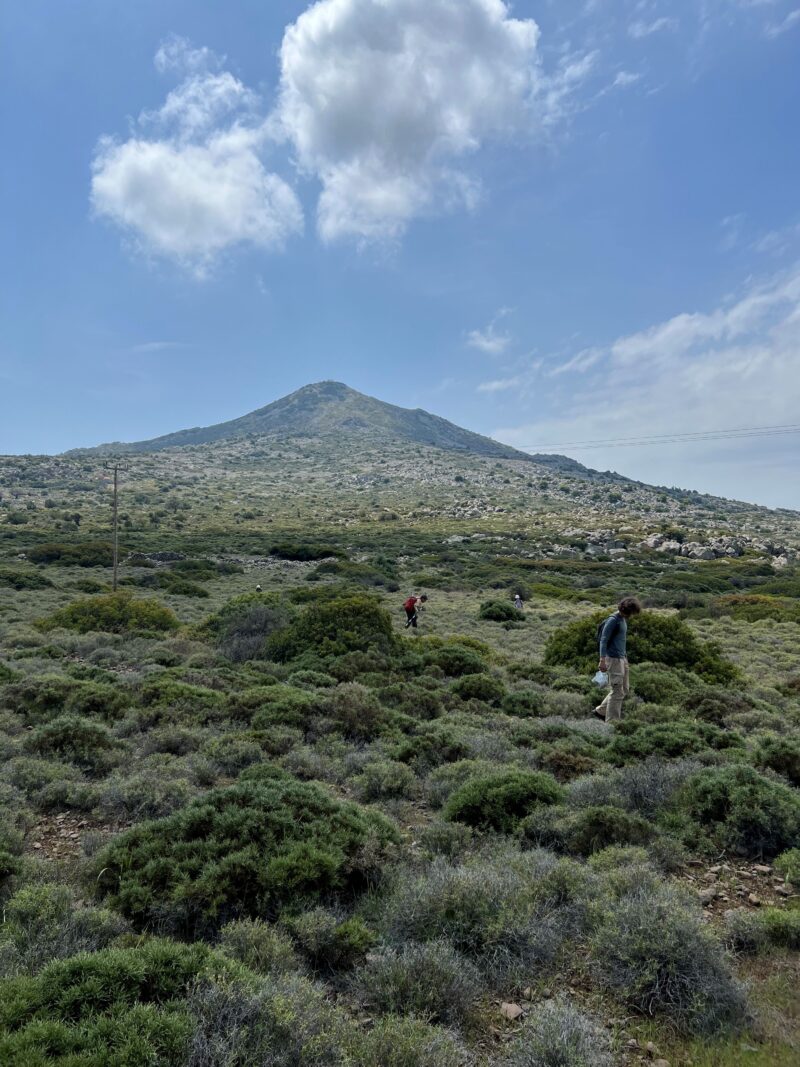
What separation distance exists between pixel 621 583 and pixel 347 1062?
127 ft

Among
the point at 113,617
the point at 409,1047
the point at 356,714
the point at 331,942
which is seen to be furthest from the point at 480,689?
the point at 113,617

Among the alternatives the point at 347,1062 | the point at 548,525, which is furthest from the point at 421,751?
the point at 548,525

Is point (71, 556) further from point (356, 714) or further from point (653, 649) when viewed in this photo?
point (653, 649)

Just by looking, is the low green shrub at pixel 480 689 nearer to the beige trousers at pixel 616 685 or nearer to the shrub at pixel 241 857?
the beige trousers at pixel 616 685

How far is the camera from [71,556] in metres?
38.5

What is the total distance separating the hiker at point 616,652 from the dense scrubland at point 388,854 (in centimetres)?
35

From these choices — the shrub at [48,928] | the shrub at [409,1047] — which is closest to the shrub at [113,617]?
the shrub at [48,928]

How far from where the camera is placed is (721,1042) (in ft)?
10.1

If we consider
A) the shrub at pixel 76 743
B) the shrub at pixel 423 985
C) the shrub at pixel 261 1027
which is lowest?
the shrub at pixel 76 743

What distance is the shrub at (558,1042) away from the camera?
2.82 m

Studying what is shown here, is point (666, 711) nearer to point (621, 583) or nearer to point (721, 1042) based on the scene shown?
point (721, 1042)

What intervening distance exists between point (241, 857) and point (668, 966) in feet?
9.33

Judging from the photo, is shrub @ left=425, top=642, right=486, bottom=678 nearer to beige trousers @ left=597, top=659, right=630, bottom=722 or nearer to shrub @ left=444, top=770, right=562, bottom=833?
beige trousers @ left=597, top=659, right=630, bottom=722

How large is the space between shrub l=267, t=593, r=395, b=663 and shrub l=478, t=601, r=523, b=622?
9.35m
